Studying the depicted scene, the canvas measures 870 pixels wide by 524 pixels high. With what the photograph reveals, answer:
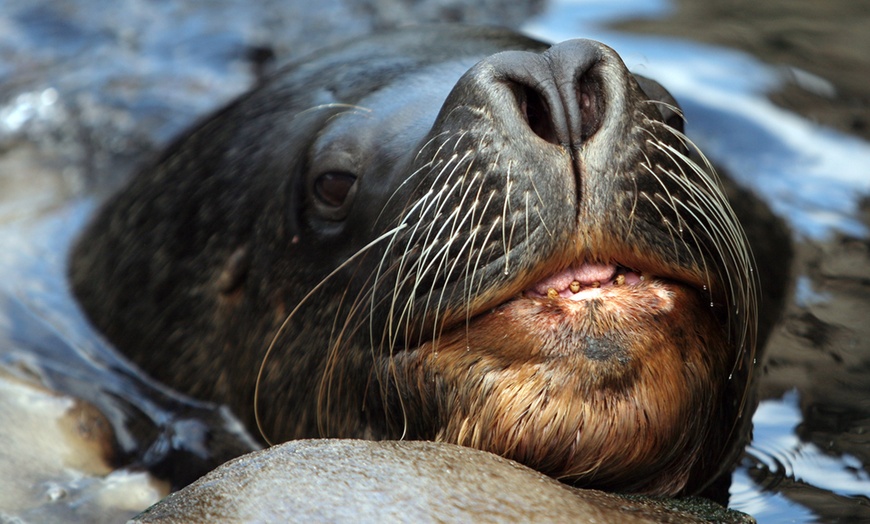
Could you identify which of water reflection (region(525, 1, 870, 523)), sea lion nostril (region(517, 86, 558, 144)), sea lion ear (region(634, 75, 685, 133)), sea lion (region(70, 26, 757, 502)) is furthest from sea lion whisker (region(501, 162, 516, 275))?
water reflection (region(525, 1, 870, 523))

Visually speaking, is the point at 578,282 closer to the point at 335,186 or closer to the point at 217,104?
the point at 335,186

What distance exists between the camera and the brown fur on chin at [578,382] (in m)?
2.98

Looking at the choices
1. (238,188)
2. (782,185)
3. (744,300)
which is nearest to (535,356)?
(744,300)

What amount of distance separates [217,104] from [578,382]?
3342 millimetres

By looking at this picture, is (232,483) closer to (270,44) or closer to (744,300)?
(744,300)

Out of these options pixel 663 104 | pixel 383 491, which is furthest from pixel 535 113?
pixel 383 491

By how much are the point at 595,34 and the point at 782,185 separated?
190cm

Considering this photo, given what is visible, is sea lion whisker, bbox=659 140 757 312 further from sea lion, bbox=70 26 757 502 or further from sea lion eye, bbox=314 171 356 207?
sea lion eye, bbox=314 171 356 207

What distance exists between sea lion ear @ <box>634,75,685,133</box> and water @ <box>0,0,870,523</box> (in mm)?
865

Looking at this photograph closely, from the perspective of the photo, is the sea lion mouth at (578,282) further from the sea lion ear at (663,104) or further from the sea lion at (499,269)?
the sea lion ear at (663,104)

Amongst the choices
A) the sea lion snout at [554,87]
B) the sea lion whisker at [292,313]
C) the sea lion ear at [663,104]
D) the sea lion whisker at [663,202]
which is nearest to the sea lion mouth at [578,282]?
the sea lion whisker at [663,202]

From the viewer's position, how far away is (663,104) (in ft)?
11.2

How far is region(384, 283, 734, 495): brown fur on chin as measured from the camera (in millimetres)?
2984

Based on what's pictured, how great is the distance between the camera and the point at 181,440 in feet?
14.0
